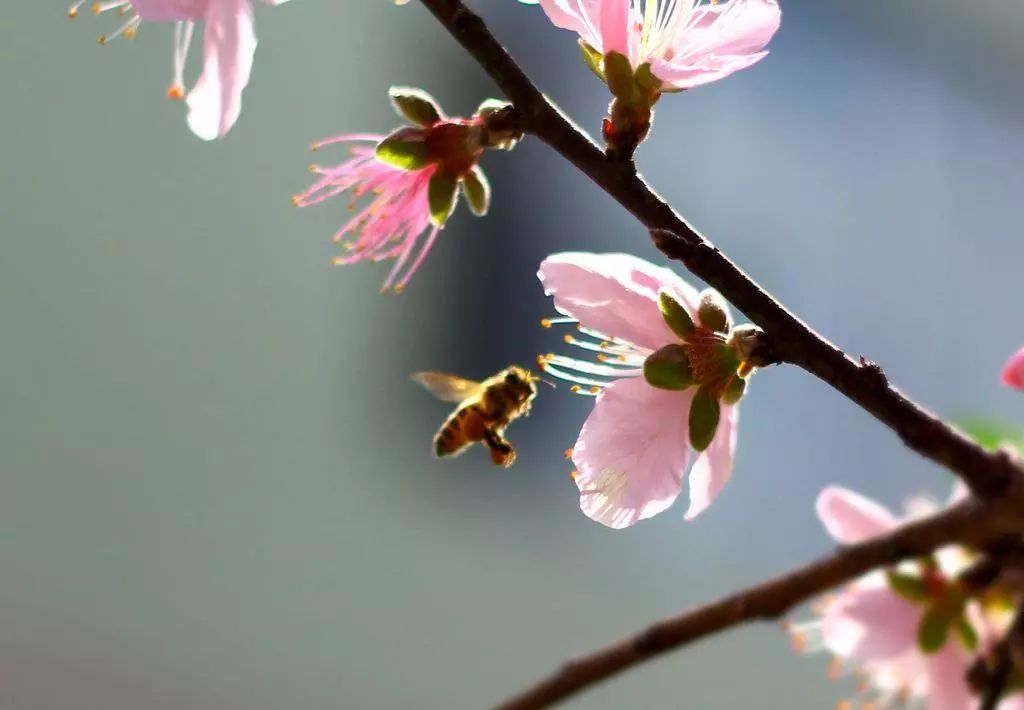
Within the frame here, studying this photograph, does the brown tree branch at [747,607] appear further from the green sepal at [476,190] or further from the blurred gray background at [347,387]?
the blurred gray background at [347,387]

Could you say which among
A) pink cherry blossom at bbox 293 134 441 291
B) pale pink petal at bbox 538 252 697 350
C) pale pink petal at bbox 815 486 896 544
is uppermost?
pink cherry blossom at bbox 293 134 441 291

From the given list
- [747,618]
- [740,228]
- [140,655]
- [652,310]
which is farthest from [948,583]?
[140,655]

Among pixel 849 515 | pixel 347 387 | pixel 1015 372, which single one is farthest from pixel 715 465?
pixel 347 387

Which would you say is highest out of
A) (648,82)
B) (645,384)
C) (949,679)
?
(648,82)

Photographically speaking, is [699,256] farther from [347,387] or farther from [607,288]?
[347,387]

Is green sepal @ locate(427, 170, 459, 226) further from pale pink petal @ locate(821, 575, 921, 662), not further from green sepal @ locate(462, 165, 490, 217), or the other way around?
pale pink petal @ locate(821, 575, 921, 662)

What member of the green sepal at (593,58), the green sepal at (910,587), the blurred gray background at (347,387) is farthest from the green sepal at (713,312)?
the blurred gray background at (347,387)

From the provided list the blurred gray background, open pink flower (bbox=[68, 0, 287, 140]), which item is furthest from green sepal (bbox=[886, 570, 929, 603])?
the blurred gray background
